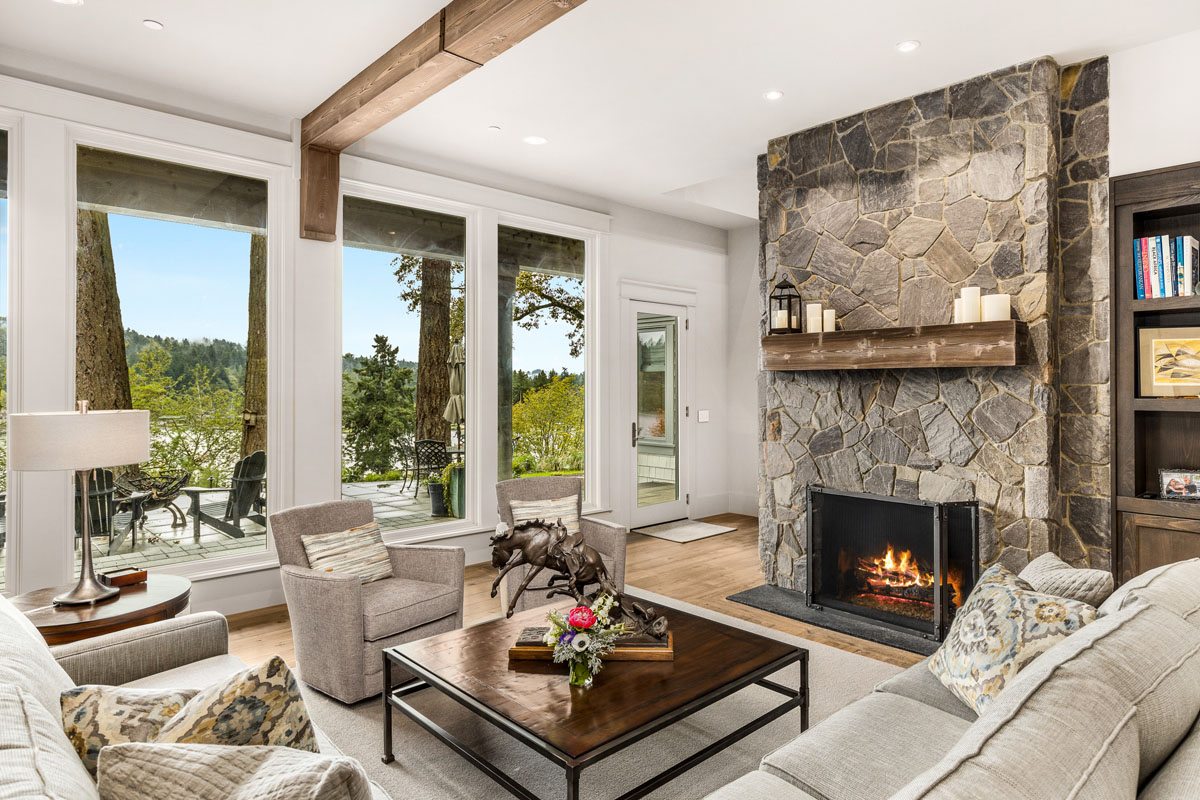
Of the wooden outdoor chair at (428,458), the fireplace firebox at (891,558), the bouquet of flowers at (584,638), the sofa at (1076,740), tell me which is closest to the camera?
the sofa at (1076,740)

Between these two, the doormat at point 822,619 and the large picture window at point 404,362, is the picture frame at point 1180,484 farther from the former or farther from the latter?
the large picture window at point 404,362

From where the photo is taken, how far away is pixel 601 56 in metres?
3.23

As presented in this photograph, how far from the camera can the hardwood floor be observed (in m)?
3.41

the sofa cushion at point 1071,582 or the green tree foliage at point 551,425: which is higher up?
the green tree foliage at point 551,425

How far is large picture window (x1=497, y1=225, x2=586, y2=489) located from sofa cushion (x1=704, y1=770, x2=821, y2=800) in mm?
3818

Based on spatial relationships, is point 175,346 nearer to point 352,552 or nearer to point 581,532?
point 352,552

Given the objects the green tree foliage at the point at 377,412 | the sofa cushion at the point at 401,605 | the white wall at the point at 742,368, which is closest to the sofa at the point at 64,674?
the sofa cushion at the point at 401,605

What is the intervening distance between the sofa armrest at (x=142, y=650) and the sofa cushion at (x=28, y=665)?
35cm

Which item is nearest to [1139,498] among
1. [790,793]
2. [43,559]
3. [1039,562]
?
[1039,562]

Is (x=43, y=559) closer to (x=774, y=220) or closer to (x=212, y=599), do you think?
(x=212, y=599)

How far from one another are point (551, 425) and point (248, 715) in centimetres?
439

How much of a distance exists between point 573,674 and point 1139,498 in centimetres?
280

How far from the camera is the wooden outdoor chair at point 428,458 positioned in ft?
15.5

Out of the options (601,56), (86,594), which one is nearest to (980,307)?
(601,56)
